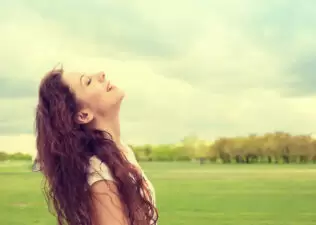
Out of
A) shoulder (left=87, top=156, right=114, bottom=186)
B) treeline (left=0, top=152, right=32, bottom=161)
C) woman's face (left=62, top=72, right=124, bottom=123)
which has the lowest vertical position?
shoulder (left=87, top=156, right=114, bottom=186)

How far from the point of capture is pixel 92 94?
1.28 metres

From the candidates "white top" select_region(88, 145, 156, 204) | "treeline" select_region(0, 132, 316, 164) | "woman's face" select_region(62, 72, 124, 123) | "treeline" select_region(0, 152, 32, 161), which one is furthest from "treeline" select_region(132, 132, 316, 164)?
"white top" select_region(88, 145, 156, 204)

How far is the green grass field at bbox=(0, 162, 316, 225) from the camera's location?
8.80 ft

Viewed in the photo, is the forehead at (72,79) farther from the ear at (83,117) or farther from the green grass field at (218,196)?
the green grass field at (218,196)

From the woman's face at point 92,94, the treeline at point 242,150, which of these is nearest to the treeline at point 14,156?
the treeline at point 242,150

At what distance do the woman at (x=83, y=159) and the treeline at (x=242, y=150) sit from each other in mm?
1405

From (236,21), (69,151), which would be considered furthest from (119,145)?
(236,21)

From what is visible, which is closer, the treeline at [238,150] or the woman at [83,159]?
the woman at [83,159]

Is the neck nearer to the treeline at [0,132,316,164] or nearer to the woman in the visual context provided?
the woman

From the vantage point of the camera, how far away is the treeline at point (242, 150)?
2682mm

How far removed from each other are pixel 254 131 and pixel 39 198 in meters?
0.96

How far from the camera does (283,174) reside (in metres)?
2.75

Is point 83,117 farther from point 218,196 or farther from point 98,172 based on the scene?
point 218,196

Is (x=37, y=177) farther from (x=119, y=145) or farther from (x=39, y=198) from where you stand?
(x=119, y=145)
